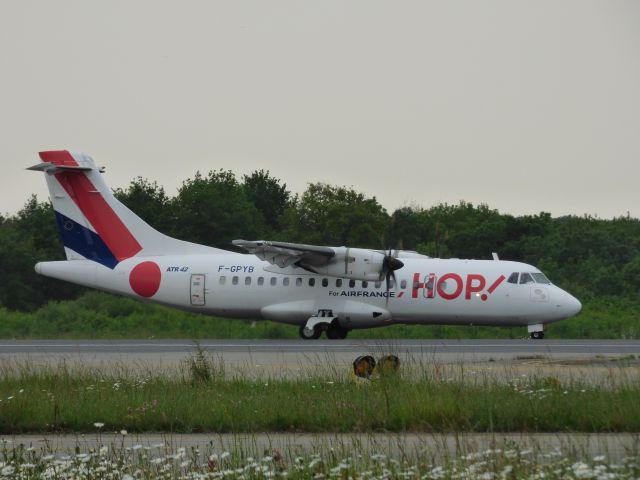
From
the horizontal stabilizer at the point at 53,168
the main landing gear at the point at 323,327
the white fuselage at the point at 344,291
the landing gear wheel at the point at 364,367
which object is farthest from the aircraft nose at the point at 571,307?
the horizontal stabilizer at the point at 53,168

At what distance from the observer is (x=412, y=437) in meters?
12.1

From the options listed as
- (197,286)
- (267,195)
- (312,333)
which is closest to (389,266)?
(312,333)

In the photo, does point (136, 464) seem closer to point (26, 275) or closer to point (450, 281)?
point (450, 281)

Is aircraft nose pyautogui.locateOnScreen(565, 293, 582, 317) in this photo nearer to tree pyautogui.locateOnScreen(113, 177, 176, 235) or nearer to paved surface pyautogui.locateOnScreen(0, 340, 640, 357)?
paved surface pyautogui.locateOnScreen(0, 340, 640, 357)

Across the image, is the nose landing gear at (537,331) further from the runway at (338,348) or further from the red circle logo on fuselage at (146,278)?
the red circle logo on fuselage at (146,278)

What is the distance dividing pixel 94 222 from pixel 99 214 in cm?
34

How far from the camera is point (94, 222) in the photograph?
33.5m

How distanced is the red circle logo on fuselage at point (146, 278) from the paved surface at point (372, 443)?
753 inches

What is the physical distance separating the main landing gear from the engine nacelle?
139 cm

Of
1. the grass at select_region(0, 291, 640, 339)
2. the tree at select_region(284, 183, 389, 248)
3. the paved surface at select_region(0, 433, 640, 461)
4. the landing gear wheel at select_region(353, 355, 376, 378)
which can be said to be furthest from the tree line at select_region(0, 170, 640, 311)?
the paved surface at select_region(0, 433, 640, 461)

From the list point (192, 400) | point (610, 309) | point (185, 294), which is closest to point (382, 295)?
point (185, 294)

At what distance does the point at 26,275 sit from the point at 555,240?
98.0 ft

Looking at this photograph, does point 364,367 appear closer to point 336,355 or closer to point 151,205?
point 336,355

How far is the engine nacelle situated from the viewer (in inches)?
1209
